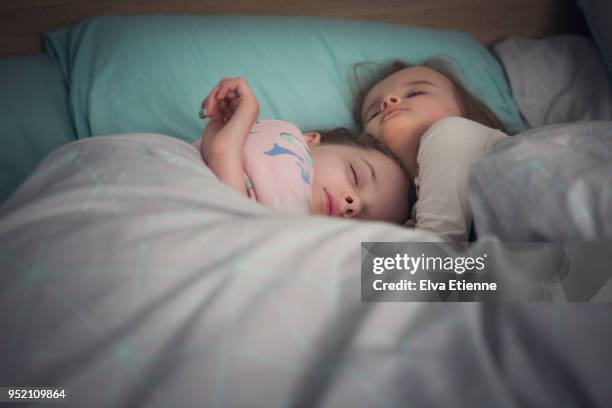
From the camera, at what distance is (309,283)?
39cm

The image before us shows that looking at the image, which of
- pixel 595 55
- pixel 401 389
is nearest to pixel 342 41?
pixel 595 55

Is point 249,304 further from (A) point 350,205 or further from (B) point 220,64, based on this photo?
(B) point 220,64

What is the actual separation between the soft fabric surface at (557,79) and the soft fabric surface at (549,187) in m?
0.62

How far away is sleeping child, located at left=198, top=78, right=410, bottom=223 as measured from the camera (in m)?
0.71

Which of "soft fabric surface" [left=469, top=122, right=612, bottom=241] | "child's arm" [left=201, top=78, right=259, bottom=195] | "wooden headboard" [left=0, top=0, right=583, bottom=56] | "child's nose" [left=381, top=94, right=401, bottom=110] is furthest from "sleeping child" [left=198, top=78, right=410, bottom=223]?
"wooden headboard" [left=0, top=0, right=583, bottom=56]

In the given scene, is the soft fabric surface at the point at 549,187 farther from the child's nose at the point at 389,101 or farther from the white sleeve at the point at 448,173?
the child's nose at the point at 389,101

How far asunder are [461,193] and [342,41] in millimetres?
547

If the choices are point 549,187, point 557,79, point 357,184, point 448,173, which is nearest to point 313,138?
point 357,184

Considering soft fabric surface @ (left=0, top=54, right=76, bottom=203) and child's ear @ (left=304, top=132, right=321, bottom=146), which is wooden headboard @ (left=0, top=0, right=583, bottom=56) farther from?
child's ear @ (left=304, top=132, right=321, bottom=146)

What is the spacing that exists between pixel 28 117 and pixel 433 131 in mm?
745

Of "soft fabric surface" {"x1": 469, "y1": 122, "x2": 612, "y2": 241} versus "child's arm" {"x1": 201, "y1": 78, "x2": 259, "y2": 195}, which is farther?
"child's arm" {"x1": 201, "y1": 78, "x2": 259, "y2": 195}

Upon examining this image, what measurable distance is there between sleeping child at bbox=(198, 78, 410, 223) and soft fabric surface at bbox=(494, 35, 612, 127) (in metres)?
0.50

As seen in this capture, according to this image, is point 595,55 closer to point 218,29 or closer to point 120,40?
point 218,29

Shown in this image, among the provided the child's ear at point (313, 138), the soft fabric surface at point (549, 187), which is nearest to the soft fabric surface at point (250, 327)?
the soft fabric surface at point (549, 187)
